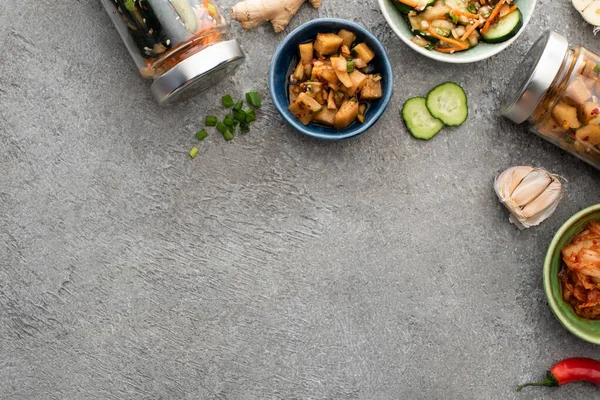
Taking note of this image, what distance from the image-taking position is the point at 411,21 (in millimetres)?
2527

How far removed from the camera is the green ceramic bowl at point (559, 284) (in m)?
2.55

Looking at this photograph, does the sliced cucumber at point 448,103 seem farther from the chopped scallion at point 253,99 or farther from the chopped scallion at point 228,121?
the chopped scallion at point 228,121

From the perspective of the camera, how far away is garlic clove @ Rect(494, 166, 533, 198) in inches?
104

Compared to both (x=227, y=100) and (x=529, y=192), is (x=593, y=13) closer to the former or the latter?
(x=529, y=192)

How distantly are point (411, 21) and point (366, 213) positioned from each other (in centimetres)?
81

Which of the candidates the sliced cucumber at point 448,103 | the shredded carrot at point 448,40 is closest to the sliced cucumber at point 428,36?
the shredded carrot at point 448,40

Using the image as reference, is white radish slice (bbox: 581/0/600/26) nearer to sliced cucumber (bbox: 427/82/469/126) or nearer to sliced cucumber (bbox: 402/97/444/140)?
sliced cucumber (bbox: 427/82/469/126)

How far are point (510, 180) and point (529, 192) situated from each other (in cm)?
9

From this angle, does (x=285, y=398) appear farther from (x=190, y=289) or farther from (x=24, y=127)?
(x=24, y=127)

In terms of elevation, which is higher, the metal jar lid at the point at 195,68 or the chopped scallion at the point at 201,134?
the metal jar lid at the point at 195,68

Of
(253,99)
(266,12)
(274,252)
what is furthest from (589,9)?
(274,252)

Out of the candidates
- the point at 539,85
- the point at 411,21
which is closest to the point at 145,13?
the point at 411,21

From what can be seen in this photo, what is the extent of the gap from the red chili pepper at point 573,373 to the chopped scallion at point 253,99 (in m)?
1.65

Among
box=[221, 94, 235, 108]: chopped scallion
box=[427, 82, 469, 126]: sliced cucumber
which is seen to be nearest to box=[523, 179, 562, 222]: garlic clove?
box=[427, 82, 469, 126]: sliced cucumber
